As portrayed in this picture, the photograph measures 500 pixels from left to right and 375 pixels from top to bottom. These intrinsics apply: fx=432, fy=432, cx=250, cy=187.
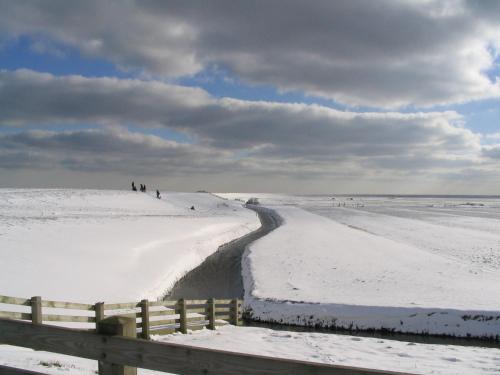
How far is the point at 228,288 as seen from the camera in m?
21.9

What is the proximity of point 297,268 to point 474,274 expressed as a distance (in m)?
8.92

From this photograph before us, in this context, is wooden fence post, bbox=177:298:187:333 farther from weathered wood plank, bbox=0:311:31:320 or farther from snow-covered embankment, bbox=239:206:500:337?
snow-covered embankment, bbox=239:206:500:337

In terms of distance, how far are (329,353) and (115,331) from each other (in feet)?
25.4

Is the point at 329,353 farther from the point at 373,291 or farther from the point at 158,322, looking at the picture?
the point at 373,291

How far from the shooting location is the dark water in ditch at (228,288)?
48.5ft

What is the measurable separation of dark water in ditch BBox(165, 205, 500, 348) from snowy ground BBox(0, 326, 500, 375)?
3.05m

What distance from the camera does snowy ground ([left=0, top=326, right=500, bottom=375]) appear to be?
8.05 m

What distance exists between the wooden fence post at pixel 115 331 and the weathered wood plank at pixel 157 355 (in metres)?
0.06

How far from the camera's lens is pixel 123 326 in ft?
12.7

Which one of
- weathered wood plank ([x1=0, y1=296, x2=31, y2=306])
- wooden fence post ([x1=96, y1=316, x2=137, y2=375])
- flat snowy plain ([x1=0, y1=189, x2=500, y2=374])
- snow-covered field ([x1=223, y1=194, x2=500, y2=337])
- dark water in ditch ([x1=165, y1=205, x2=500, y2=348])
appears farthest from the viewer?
snow-covered field ([x1=223, y1=194, x2=500, y2=337])

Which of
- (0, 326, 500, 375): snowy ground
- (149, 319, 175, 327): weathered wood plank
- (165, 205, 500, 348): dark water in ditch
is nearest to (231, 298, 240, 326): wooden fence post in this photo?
(165, 205, 500, 348): dark water in ditch

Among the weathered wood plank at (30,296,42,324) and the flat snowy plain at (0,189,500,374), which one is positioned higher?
the weathered wood plank at (30,296,42,324)

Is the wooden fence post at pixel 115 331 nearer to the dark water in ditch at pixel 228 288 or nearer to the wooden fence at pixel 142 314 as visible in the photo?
the wooden fence at pixel 142 314

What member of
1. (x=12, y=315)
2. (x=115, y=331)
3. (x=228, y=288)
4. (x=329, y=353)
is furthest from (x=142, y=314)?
(x=228, y=288)
